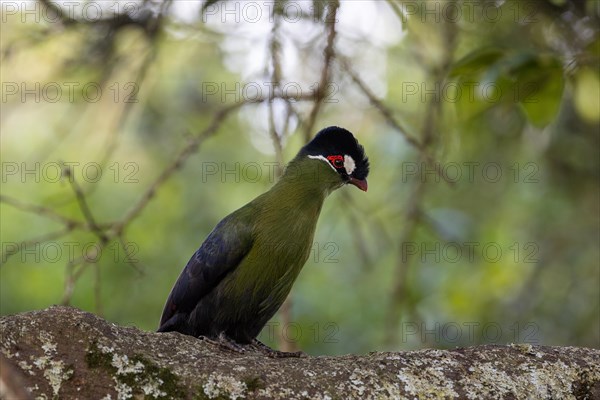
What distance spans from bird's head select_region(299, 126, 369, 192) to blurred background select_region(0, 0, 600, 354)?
0.61 feet

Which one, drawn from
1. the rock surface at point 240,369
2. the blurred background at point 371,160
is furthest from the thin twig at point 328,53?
the rock surface at point 240,369

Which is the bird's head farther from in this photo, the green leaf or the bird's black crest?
the green leaf

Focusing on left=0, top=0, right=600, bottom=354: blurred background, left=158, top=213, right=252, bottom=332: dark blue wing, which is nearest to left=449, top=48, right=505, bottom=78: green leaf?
left=0, top=0, right=600, bottom=354: blurred background

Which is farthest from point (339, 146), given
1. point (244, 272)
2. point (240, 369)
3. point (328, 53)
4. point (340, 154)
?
point (240, 369)

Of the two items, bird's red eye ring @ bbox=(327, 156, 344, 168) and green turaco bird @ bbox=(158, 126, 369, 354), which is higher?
bird's red eye ring @ bbox=(327, 156, 344, 168)

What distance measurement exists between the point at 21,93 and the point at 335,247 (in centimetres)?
325

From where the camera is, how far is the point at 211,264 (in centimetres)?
430

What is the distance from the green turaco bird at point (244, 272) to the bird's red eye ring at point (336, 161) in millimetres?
307

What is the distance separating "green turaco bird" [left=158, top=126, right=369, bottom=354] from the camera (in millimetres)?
4262

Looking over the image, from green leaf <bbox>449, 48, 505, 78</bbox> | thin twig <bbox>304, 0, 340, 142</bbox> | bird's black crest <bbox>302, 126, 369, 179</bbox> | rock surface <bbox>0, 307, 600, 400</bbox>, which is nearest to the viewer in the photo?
rock surface <bbox>0, 307, 600, 400</bbox>

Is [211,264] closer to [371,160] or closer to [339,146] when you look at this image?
[339,146]

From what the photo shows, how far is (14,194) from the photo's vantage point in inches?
302

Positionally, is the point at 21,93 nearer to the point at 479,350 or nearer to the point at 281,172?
the point at 281,172

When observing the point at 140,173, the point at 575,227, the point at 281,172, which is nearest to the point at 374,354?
the point at 281,172
